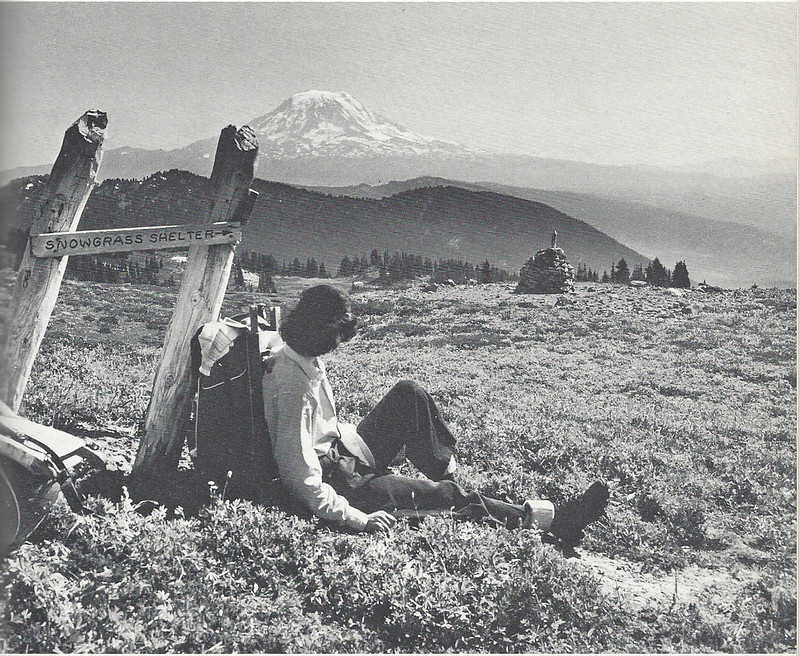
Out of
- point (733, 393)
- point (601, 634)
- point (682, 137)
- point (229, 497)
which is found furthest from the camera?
point (733, 393)

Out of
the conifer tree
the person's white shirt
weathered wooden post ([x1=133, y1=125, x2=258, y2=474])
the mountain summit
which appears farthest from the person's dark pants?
the conifer tree

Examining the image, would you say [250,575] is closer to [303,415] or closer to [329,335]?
[303,415]

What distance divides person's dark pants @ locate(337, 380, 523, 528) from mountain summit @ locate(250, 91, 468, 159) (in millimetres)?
3080

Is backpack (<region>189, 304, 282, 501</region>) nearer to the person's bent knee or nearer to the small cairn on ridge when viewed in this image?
the person's bent knee

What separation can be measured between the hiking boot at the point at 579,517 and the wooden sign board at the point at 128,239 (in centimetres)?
325

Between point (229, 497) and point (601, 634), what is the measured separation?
2.48 meters

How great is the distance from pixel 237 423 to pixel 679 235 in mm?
9283

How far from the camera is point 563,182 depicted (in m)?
Answer: 9.91

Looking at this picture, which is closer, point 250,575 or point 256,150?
point 250,575

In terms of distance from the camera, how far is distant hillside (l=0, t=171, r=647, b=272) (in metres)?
6.29

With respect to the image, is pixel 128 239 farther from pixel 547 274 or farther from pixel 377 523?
pixel 547 274

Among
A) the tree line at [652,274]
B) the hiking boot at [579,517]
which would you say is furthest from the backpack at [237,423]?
the tree line at [652,274]

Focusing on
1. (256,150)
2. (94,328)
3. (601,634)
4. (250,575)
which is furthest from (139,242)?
(94,328)

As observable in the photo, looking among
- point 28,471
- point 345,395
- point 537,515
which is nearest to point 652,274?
point 345,395
